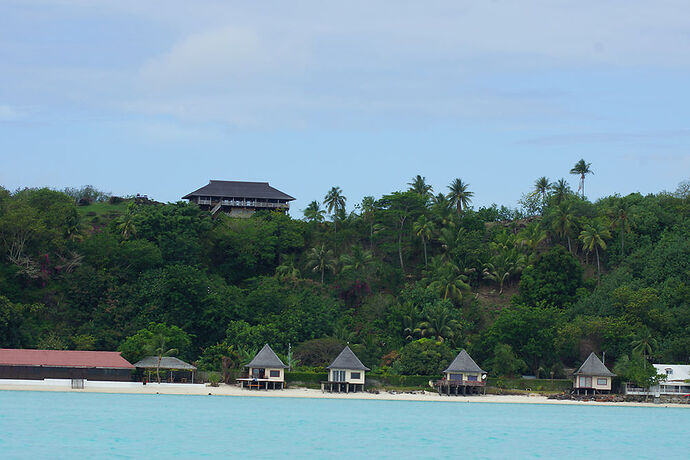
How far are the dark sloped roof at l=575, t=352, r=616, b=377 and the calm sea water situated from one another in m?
3.97

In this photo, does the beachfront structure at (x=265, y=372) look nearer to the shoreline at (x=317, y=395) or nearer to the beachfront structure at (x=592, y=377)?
the shoreline at (x=317, y=395)

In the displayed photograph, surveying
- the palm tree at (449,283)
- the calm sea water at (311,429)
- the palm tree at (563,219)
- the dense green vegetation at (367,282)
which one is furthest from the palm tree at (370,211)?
the calm sea water at (311,429)

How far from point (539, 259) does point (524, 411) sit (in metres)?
19.4

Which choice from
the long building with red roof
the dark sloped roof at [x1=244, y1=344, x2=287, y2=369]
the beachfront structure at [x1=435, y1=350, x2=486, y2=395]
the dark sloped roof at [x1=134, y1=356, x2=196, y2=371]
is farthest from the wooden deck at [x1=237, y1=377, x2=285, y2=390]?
the beachfront structure at [x1=435, y1=350, x2=486, y2=395]

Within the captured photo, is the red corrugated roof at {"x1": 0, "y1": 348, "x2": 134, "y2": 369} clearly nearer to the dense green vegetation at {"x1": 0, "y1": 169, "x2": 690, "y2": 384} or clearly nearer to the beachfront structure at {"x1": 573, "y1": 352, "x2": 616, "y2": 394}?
the dense green vegetation at {"x1": 0, "y1": 169, "x2": 690, "y2": 384}

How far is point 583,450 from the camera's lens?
38500 mm

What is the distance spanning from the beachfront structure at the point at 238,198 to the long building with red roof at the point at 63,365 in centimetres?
2907

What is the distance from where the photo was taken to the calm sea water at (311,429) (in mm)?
35000

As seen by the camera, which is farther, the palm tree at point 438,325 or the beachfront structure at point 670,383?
the palm tree at point 438,325

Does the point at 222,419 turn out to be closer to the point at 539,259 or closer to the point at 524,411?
the point at 524,411

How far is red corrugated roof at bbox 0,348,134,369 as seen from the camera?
5622 cm

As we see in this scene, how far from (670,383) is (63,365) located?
42070mm

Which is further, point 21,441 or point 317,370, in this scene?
point 317,370

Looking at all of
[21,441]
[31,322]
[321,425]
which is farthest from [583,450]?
[31,322]
